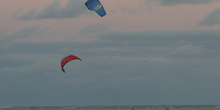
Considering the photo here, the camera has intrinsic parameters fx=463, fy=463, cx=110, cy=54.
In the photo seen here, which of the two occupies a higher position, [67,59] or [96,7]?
[96,7]

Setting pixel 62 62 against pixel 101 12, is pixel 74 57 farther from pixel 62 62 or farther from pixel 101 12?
pixel 101 12

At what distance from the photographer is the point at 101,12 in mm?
48469

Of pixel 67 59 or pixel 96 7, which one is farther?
pixel 67 59

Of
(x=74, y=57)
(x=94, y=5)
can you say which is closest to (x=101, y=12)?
(x=94, y=5)

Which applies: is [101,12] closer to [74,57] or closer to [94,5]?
[94,5]

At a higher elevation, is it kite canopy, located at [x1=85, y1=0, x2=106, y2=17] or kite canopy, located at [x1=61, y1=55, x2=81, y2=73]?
kite canopy, located at [x1=85, y1=0, x2=106, y2=17]

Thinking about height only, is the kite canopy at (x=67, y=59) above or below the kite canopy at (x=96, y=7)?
below

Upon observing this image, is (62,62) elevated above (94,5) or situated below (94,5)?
below

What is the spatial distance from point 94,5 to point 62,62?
7687 mm

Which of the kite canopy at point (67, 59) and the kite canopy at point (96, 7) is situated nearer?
the kite canopy at point (96, 7)

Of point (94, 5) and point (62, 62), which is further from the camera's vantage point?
point (62, 62)

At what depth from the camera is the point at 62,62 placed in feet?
169

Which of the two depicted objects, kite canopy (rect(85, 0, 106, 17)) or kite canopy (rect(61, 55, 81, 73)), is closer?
kite canopy (rect(85, 0, 106, 17))

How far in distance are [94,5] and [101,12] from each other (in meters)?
1.03
